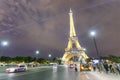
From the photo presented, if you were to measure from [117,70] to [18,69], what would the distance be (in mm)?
23000

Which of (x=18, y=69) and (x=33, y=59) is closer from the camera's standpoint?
(x=18, y=69)

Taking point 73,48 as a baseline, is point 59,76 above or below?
below

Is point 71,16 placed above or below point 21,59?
above

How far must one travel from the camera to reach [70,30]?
441 ft

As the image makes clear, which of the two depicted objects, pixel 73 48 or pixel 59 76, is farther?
pixel 73 48

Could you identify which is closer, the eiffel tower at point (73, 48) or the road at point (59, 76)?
the road at point (59, 76)

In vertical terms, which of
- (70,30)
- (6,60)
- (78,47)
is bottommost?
(6,60)

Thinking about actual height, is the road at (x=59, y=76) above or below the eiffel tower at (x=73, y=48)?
below

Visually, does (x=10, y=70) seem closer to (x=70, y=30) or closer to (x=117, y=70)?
(x=117, y=70)

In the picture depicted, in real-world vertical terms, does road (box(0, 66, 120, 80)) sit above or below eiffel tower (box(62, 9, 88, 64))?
below

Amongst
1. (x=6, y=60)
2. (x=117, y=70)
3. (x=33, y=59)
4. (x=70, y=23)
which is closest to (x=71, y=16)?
(x=70, y=23)

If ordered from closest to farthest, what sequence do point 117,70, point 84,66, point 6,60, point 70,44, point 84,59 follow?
point 117,70 < point 84,66 < point 6,60 < point 84,59 < point 70,44

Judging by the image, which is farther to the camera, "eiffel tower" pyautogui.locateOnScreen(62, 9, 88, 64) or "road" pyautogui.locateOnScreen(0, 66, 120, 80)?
"eiffel tower" pyautogui.locateOnScreen(62, 9, 88, 64)

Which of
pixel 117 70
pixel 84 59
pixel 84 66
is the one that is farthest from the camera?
pixel 84 59
